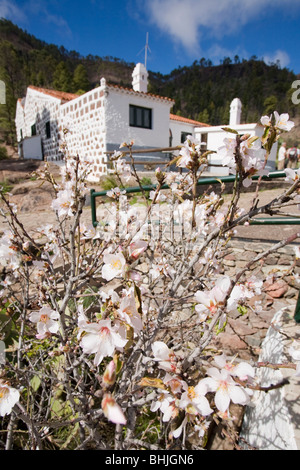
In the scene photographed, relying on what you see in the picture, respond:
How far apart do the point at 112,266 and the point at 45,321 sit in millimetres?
445

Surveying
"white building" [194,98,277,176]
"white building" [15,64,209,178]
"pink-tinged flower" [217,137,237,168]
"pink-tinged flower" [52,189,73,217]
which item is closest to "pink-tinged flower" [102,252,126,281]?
"pink-tinged flower" [217,137,237,168]

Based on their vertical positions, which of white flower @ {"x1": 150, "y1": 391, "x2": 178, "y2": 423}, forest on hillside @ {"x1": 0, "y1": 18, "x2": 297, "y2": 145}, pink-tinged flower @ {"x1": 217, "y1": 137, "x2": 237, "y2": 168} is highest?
forest on hillside @ {"x1": 0, "y1": 18, "x2": 297, "y2": 145}

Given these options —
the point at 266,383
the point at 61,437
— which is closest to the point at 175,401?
the point at 266,383

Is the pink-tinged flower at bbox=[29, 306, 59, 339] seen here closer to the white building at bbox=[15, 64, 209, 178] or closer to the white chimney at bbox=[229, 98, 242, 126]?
the white building at bbox=[15, 64, 209, 178]

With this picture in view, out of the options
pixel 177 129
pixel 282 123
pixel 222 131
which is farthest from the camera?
pixel 222 131

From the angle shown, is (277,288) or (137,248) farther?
(277,288)

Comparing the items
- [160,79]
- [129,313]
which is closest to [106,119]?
[129,313]

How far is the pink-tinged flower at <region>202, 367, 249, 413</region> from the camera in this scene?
0.69 meters

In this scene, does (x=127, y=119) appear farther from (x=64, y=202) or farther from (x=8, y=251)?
(x=8, y=251)

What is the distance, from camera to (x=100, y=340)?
28.0 inches

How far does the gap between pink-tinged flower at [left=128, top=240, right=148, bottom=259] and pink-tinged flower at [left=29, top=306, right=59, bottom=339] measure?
0.44 m

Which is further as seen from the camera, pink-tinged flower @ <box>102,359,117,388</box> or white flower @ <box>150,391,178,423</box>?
white flower @ <box>150,391,178,423</box>

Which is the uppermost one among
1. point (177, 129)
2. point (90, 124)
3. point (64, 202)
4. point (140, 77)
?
point (140, 77)

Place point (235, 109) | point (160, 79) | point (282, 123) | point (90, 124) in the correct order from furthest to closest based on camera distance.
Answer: point (160, 79) < point (235, 109) < point (90, 124) < point (282, 123)
